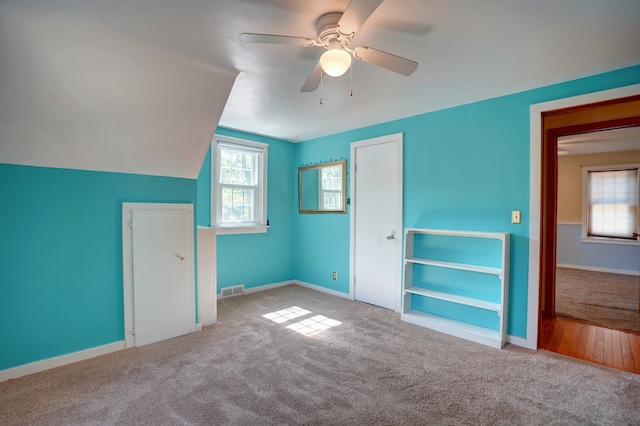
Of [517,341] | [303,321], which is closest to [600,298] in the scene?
[517,341]

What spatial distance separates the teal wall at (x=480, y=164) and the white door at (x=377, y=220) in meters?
0.15

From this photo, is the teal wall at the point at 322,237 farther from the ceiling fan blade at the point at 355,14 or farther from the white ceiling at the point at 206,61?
the ceiling fan blade at the point at 355,14

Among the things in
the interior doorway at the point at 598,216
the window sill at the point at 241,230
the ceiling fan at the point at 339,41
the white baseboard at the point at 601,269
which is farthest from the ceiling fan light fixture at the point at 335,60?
the white baseboard at the point at 601,269

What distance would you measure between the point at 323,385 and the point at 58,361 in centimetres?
212

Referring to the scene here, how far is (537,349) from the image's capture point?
2.69 metres

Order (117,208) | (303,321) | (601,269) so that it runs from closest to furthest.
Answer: (117,208)
(303,321)
(601,269)

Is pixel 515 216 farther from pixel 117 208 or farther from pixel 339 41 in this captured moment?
pixel 117 208

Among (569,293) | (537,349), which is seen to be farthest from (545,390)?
(569,293)

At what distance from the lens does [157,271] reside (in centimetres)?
284

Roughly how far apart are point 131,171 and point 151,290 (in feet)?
3.66

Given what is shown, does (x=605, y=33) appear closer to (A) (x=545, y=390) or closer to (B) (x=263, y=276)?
(A) (x=545, y=390)

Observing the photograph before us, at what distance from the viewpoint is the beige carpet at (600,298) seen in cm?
343

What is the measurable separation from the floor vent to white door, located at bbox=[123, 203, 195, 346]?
111 centimetres

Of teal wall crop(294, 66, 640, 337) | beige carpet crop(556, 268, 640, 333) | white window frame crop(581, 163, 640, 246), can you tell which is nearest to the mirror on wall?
teal wall crop(294, 66, 640, 337)
